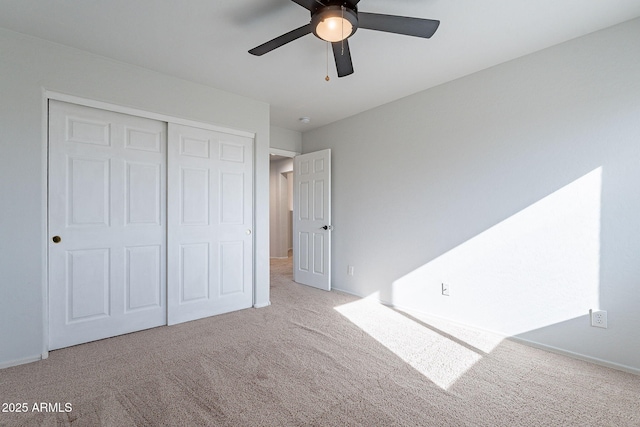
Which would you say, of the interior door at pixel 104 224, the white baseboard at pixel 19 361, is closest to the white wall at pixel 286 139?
the interior door at pixel 104 224

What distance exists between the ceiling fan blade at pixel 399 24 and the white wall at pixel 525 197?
4.91 feet

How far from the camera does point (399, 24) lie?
1.74m

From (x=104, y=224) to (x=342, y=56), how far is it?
8.17 ft

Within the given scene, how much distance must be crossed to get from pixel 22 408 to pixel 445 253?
3.47m

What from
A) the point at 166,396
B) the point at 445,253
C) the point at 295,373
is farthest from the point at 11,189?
Result: the point at 445,253

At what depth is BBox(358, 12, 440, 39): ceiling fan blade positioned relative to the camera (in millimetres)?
1682

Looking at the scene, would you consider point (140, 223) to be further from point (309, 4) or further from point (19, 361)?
point (309, 4)

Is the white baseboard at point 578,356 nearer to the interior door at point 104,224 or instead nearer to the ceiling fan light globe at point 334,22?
the ceiling fan light globe at point 334,22

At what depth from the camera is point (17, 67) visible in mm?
2307

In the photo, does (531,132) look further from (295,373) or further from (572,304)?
(295,373)

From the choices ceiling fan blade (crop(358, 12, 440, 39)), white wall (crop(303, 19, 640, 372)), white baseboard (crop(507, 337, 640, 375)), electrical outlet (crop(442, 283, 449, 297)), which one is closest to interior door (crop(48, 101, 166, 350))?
ceiling fan blade (crop(358, 12, 440, 39))

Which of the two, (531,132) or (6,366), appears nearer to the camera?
(6,366)

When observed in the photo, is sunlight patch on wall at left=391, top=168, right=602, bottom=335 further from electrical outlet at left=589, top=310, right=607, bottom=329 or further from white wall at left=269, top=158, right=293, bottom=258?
white wall at left=269, top=158, right=293, bottom=258

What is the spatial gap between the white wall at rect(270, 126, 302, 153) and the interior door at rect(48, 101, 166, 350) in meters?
1.93
